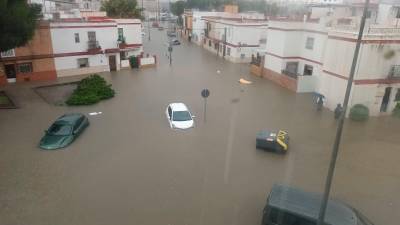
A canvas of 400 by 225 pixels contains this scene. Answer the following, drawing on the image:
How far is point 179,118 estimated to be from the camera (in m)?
17.1

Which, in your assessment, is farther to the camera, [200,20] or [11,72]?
[200,20]

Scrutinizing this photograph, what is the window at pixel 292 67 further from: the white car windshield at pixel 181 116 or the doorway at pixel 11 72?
the doorway at pixel 11 72

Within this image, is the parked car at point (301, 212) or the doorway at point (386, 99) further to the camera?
the doorway at point (386, 99)

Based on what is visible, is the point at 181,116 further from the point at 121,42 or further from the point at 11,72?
the point at 121,42

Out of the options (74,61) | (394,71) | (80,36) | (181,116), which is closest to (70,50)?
(74,61)

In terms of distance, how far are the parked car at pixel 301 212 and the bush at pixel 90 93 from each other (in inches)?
602

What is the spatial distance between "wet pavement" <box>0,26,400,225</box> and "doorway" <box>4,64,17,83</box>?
19.1ft

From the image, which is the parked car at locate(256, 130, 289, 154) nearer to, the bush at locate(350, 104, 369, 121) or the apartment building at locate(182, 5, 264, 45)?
the bush at locate(350, 104, 369, 121)

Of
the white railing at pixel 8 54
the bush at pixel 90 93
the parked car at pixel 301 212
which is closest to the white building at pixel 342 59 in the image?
the parked car at pixel 301 212

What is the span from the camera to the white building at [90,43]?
2738 centimetres

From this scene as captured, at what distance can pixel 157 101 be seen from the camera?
21.6m

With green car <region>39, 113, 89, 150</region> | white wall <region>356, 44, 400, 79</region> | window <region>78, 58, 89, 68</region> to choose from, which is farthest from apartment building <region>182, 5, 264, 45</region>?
green car <region>39, 113, 89, 150</region>

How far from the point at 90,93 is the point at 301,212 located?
17157mm

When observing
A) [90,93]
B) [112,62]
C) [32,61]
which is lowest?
[90,93]
